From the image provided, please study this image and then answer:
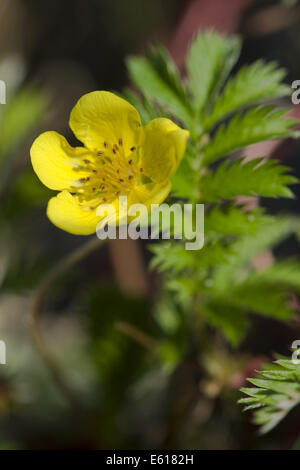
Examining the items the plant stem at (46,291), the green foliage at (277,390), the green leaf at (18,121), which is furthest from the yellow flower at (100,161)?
the green leaf at (18,121)

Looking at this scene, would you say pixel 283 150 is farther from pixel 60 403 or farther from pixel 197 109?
pixel 60 403

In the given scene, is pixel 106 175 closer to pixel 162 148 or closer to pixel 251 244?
pixel 162 148

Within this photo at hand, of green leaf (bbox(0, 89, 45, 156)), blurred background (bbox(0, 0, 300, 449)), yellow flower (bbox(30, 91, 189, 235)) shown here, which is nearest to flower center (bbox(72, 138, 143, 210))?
yellow flower (bbox(30, 91, 189, 235))

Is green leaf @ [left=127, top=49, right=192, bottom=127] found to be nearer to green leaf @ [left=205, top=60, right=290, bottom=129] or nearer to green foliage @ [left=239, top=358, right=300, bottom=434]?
green leaf @ [left=205, top=60, right=290, bottom=129]

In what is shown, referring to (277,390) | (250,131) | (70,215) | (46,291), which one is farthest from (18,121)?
(277,390)
